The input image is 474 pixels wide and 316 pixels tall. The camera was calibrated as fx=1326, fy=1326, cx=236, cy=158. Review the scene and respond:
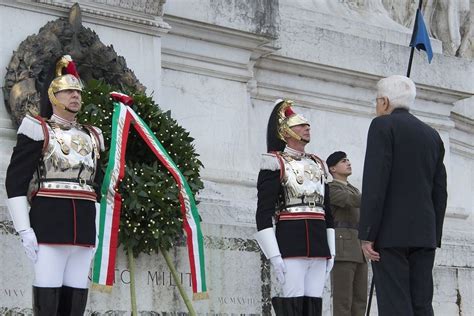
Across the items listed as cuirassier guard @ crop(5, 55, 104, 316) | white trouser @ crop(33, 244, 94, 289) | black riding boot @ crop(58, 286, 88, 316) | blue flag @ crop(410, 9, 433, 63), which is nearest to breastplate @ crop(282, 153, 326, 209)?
cuirassier guard @ crop(5, 55, 104, 316)

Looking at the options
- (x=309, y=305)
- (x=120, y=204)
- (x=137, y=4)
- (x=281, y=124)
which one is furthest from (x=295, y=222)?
(x=137, y=4)

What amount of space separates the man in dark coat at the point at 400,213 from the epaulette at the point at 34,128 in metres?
2.18

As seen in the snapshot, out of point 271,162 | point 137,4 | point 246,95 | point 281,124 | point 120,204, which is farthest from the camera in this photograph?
point 246,95

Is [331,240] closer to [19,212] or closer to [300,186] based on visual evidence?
[300,186]

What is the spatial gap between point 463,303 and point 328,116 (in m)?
2.57

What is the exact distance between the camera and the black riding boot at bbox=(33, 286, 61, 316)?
8.69 m

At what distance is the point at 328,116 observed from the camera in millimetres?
14797

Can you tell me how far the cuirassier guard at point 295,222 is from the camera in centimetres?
1007

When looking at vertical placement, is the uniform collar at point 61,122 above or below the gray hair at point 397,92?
below

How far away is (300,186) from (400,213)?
6.58 ft

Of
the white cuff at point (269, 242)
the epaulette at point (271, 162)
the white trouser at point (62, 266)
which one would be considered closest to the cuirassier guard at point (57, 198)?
the white trouser at point (62, 266)

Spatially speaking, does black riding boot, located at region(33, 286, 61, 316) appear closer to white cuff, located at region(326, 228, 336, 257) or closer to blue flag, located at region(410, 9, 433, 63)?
white cuff, located at region(326, 228, 336, 257)

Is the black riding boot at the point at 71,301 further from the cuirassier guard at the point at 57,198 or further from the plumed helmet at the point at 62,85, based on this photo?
the plumed helmet at the point at 62,85

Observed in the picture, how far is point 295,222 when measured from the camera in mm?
10211
